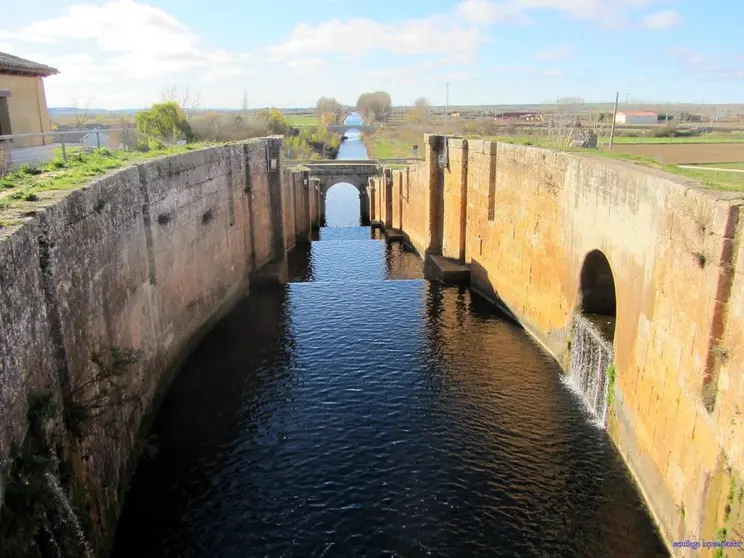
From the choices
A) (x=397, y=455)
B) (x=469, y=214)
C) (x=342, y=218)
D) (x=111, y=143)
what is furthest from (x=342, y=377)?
(x=342, y=218)

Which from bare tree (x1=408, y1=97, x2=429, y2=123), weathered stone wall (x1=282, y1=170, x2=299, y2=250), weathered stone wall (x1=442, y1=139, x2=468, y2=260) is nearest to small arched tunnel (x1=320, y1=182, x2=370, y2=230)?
weathered stone wall (x1=282, y1=170, x2=299, y2=250)

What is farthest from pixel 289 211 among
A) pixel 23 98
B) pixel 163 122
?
pixel 23 98

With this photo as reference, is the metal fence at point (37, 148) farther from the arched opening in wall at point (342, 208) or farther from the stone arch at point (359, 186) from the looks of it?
the arched opening in wall at point (342, 208)

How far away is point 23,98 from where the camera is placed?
17.4 m

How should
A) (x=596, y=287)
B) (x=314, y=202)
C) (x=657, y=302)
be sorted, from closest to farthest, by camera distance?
(x=657, y=302), (x=596, y=287), (x=314, y=202)

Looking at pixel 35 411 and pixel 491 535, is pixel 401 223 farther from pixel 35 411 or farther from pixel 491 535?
pixel 35 411

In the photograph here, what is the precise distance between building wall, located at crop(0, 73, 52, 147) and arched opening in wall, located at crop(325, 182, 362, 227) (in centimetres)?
2964

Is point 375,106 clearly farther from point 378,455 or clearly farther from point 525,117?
point 378,455

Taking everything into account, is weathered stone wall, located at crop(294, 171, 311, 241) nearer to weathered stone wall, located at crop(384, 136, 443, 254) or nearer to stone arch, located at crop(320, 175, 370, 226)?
weathered stone wall, located at crop(384, 136, 443, 254)

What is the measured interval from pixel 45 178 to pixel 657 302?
1056 centimetres

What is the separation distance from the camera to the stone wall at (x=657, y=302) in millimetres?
7734

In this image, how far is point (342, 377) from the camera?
14.5 m

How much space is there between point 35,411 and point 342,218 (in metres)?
44.9

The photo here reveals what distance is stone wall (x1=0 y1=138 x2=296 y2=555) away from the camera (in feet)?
22.1
